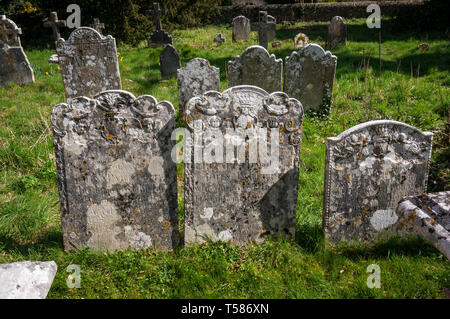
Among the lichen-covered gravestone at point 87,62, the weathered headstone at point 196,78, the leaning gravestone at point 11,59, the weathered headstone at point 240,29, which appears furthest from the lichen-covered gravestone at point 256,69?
the weathered headstone at point 240,29

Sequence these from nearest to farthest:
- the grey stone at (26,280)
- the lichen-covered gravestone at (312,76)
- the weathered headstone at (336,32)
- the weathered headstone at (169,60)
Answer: the grey stone at (26,280) → the lichen-covered gravestone at (312,76) → the weathered headstone at (169,60) → the weathered headstone at (336,32)

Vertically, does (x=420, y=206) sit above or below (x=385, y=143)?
below

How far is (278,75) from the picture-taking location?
629cm

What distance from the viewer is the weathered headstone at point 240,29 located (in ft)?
48.8

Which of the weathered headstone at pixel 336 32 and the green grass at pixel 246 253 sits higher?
the weathered headstone at pixel 336 32

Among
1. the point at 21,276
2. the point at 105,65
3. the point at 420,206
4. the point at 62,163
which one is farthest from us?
the point at 105,65

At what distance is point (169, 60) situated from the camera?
28.4 feet

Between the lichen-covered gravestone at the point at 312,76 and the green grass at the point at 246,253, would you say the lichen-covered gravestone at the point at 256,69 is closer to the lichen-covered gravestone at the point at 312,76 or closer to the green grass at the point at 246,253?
the lichen-covered gravestone at the point at 312,76

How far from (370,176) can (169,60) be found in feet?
22.2

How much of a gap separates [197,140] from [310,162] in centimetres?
236

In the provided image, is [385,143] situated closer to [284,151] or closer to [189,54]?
[284,151]

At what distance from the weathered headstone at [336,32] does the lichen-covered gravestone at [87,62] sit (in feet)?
27.7

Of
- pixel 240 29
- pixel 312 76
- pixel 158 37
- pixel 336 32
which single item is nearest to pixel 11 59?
pixel 158 37

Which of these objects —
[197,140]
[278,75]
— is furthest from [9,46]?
[197,140]
